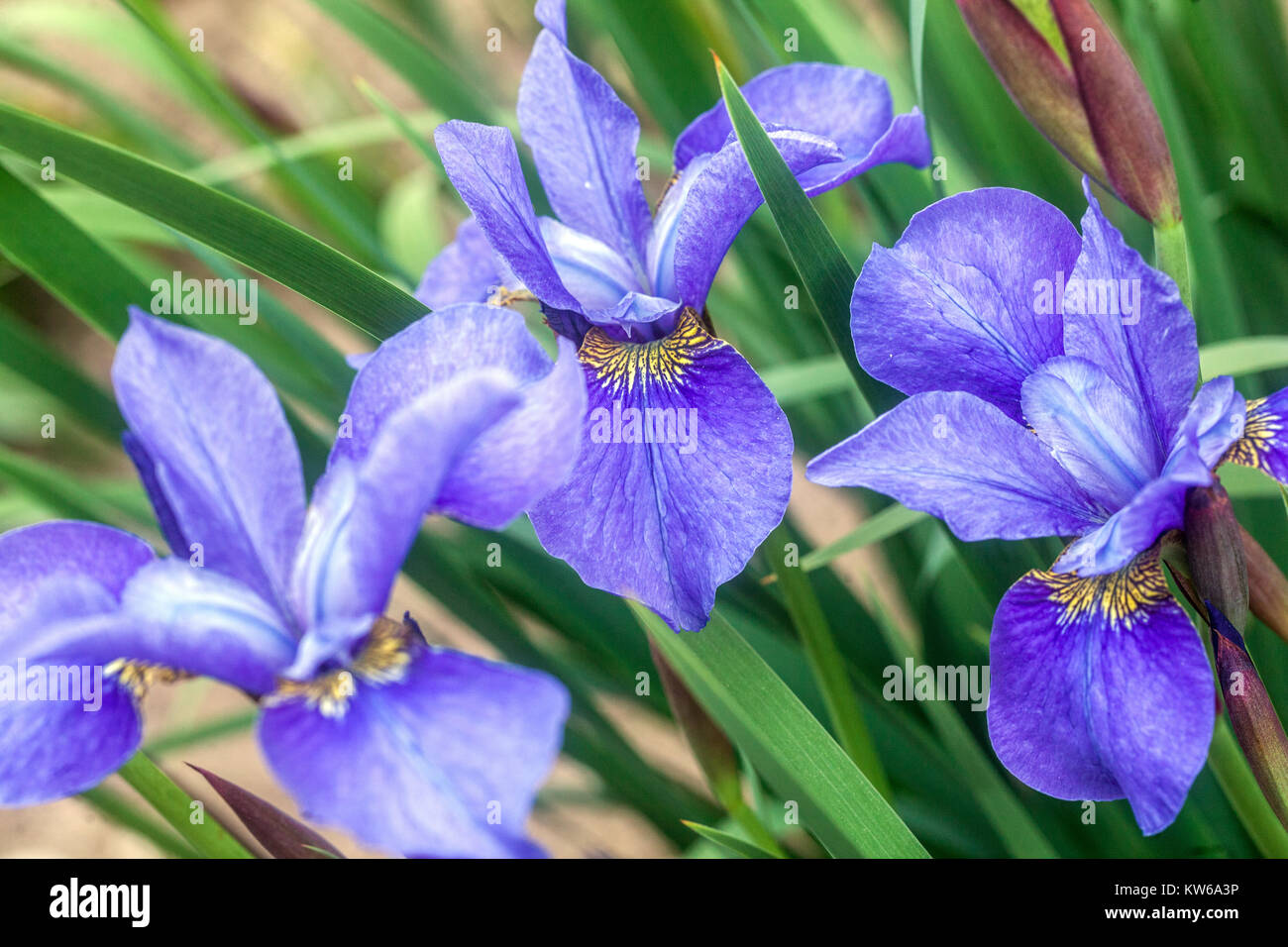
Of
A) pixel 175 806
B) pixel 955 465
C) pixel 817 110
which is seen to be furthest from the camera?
pixel 817 110

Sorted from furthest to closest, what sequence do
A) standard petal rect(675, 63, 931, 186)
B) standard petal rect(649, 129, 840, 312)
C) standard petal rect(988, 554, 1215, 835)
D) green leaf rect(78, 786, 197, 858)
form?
green leaf rect(78, 786, 197, 858), standard petal rect(675, 63, 931, 186), standard petal rect(649, 129, 840, 312), standard petal rect(988, 554, 1215, 835)

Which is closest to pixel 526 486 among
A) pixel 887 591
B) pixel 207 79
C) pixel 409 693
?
pixel 409 693

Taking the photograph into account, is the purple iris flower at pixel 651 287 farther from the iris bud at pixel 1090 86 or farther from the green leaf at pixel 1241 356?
the green leaf at pixel 1241 356

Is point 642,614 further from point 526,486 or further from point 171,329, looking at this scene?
point 171,329

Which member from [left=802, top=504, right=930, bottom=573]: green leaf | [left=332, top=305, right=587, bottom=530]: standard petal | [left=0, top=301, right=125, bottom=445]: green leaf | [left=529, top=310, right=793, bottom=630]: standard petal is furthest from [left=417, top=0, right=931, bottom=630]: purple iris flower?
[left=0, top=301, right=125, bottom=445]: green leaf

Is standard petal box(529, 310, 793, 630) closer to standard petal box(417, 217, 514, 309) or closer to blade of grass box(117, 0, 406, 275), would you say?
standard petal box(417, 217, 514, 309)

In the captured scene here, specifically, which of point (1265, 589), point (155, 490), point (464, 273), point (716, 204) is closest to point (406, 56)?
point (464, 273)

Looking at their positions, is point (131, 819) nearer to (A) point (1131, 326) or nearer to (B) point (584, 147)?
(B) point (584, 147)
